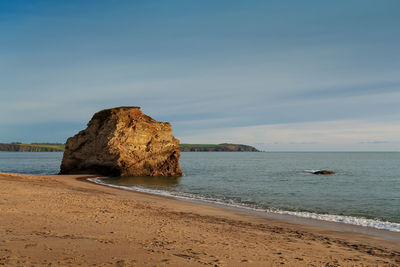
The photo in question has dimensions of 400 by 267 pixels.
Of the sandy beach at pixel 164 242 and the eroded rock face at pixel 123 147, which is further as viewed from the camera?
the eroded rock face at pixel 123 147

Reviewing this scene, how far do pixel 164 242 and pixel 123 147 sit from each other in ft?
118

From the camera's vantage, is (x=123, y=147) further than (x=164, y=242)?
Yes

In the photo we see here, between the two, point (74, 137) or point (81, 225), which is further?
point (74, 137)

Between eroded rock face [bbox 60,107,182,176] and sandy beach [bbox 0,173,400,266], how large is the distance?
97.5ft

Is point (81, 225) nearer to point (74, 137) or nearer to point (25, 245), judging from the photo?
point (25, 245)

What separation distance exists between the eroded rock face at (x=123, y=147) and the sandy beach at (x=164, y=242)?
97.5 ft

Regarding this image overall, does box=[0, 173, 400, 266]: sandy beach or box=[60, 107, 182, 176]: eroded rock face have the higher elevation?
box=[60, 107, 182, 176]: eroded rock face

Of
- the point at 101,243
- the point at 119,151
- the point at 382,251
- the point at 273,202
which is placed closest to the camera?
the point at 101,243

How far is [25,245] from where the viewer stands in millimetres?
7633

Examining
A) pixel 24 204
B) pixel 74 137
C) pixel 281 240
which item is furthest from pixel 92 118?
pixel 281 240

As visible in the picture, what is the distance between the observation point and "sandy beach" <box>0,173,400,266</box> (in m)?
7.21

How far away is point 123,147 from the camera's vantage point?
43.5 metres

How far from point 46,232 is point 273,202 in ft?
55.4

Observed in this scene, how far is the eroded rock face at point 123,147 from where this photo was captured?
143 ft
